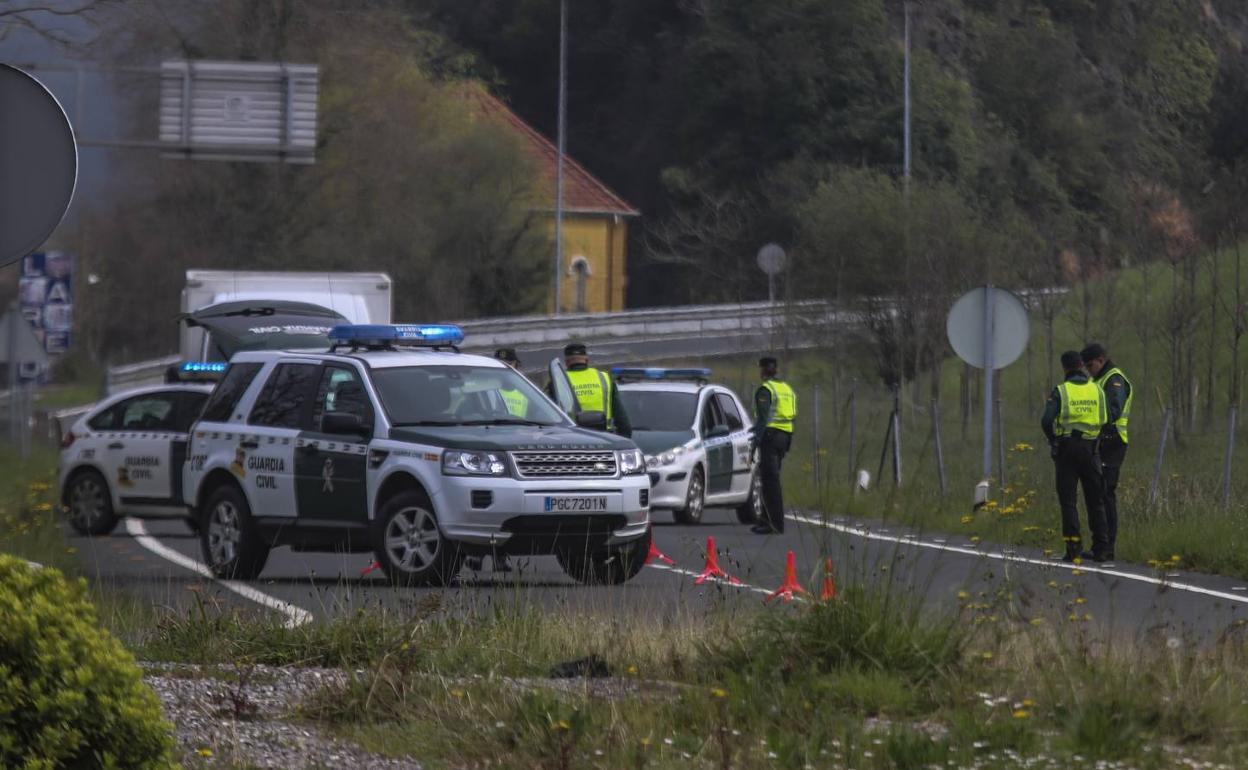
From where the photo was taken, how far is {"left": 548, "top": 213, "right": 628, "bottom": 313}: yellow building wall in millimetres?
76125

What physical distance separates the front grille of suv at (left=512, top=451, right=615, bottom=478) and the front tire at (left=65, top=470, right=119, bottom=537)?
321 inches

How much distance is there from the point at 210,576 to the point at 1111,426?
25.1 feet

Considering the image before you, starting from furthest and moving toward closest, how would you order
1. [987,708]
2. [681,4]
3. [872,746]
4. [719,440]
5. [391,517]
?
[681,4], [719,440], [391,517], [987,708], [872,746]

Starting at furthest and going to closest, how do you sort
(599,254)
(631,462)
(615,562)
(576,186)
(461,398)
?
(599,254) → (576,186) → (461,398) → (615,562) → (631,462)

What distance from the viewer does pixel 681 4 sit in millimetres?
77625

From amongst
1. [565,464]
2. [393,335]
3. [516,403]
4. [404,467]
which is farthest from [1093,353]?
[404,467]

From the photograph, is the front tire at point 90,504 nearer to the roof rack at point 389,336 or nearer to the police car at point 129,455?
the police car at point 129,455

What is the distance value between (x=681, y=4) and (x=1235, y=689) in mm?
71633

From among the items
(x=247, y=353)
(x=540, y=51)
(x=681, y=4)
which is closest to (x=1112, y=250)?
(x=247, y=353)

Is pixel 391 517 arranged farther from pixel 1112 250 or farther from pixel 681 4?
pixel 681 4

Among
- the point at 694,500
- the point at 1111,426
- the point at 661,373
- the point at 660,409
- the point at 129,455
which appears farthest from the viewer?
the point at 661,373

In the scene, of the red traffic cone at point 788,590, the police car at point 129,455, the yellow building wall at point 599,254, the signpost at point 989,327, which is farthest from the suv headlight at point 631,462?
the yellow building wall at point 599,254

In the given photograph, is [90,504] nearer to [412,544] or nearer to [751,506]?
[751,506]

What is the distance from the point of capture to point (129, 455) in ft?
69.1
